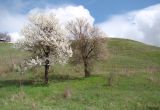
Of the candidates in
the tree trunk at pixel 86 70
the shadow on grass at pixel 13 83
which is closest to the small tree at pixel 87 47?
the tree trunk at pixel 86 70

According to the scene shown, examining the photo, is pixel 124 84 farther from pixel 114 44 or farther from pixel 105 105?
pixel 114 44

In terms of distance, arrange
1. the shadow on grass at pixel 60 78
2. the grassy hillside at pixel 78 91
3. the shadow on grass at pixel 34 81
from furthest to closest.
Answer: the shadow on grass at pixel 60 78 → the shadow on grass at pixel 34 81 → the grassy hillside at pixel 78 91

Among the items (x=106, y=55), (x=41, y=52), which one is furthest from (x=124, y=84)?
(x=41, y=52)

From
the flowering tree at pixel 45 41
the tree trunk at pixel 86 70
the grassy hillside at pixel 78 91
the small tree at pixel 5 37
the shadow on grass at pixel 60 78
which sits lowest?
the grassy hillside at pixel 78 91

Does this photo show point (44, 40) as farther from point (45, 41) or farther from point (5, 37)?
point (5, 37)

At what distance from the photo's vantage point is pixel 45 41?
46625mm

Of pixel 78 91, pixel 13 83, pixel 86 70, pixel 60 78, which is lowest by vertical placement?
pixel 78 91

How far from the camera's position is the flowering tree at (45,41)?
154ft

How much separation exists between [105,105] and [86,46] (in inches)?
844

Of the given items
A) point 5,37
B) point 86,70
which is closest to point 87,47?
point 86,70

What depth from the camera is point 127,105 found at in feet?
111

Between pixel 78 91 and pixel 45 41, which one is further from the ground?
pixel 45 41

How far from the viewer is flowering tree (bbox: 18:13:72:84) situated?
46844mm

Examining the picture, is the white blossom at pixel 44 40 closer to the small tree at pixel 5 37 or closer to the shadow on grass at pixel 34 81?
the shadow on grass at pixel 34 81
